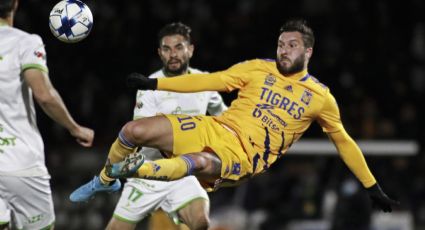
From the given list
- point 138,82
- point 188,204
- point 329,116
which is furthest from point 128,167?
point 329,116

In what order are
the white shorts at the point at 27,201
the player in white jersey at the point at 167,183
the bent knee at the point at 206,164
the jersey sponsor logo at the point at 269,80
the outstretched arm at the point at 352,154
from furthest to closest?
1. the player in white jersey at the point at 167,183
2. the outstretched arm at the point at 352,154
3. the jersey sponsor logo at the point at 269,80
4. the bent knee at the point at 206,164
5. the white shorts at the point at 27,201

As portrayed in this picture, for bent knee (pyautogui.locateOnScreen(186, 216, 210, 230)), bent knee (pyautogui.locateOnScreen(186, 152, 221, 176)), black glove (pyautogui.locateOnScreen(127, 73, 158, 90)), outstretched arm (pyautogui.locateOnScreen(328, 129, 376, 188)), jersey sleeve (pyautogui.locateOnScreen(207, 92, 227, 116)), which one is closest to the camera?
bent knee (pyautogui.locateOnScreen(186, 152, 221, 176))

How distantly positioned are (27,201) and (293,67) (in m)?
2.11

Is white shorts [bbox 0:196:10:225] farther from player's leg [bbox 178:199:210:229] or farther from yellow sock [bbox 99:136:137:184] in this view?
player's leg [bbox 178:199:210:229]

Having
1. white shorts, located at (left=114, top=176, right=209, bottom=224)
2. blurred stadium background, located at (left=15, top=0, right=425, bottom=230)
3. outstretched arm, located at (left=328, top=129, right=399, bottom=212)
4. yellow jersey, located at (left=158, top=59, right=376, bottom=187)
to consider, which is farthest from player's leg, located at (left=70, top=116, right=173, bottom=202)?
blurred stadium background, located at (left=15, top=0, right=425, bottom=230)

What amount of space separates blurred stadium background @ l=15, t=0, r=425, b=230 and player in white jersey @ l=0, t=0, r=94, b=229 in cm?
493

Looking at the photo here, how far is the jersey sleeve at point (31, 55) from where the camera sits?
517cm

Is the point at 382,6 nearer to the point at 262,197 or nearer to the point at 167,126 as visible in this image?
the point at 262,197

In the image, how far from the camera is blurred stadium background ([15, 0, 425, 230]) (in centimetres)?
1002

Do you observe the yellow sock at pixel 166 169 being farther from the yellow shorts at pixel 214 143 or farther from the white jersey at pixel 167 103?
the white jersey at pixel 167 103

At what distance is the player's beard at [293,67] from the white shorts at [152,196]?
3.80 ft

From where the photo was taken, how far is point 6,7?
5258 millimetres

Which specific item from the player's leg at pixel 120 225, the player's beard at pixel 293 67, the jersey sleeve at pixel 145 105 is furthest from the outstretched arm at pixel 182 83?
the player's leg at pixel 120 225

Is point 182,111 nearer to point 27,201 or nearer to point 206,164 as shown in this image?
point 206,164
